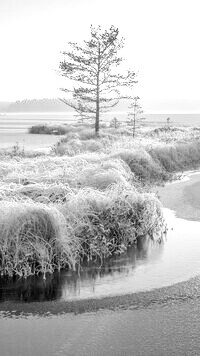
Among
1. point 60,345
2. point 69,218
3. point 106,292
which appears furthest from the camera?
point 69,218

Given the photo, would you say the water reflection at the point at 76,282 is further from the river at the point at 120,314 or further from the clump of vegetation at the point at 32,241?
the clump of vegetation at the point at 32,241

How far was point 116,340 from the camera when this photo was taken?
5465 mm

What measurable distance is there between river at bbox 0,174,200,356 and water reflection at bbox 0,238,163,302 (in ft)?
0.05

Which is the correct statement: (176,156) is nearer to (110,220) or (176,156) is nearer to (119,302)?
(110,220)

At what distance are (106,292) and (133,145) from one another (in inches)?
607

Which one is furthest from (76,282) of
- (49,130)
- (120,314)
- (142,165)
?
(49,130)

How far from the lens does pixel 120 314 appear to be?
244 inches

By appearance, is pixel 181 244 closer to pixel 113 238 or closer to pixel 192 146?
pixel 113 238

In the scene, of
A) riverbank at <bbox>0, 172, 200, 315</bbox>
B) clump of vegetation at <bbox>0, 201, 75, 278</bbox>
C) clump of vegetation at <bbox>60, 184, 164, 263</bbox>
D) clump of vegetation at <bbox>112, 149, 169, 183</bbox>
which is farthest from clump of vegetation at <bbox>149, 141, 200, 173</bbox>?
riverbank at <bbox>0, 172, 200, 315</bbox>

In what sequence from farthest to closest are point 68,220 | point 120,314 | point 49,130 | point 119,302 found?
point 49,130 → point 68,220 → point 119,302 → point 120,314

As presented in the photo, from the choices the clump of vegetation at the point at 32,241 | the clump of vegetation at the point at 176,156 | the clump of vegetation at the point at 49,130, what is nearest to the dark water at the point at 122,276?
the clump of vegetation at the point at 32,241

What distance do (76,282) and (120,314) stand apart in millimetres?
1390

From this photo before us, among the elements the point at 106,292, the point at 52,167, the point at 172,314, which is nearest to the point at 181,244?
the point at 106,292

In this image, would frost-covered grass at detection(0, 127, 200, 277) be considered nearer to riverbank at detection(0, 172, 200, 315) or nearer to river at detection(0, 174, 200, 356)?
river at detection(0, 174, 200, 356)
